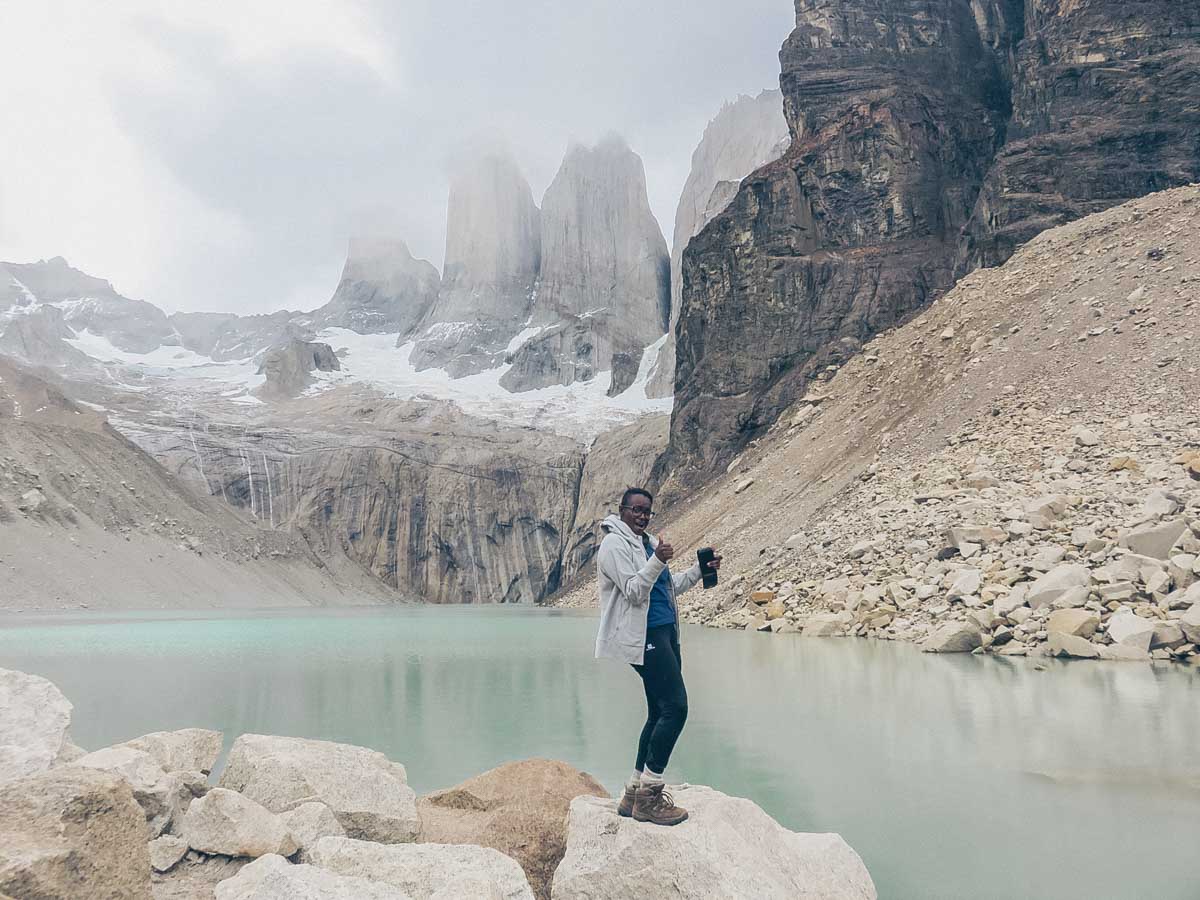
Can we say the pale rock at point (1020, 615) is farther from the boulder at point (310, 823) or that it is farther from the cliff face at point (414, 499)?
the cliff face at point (414, 499)

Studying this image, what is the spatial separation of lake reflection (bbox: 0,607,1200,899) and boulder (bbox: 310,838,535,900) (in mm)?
2211

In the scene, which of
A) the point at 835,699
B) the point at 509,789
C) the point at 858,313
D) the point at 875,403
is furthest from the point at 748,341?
the point at 509,789

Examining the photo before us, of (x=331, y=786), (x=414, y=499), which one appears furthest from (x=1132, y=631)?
(x=414, y=499)

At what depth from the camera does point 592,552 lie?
274 ft

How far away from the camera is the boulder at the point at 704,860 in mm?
4602

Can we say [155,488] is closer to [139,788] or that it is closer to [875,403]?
[875,403]

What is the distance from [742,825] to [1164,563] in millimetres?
12881

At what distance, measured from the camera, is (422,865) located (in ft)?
14.6

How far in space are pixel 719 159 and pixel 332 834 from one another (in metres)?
118

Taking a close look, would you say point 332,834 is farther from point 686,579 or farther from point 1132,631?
point 1132,631

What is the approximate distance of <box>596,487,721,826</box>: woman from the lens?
4992 mm

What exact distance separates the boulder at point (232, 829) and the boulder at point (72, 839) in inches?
38.0

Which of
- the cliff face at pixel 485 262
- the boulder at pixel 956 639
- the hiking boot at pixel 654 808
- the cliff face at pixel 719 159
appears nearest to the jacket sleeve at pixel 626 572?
the hiking boot at pixel 654 808

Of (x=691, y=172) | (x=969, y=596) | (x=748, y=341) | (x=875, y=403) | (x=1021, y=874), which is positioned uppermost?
(x=691, y=172)
